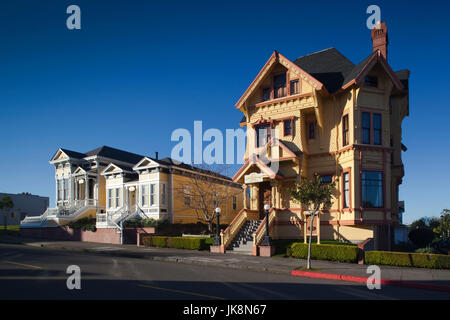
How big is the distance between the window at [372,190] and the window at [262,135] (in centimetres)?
768

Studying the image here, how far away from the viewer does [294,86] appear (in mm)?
26312

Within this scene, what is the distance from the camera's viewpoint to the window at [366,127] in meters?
23.2

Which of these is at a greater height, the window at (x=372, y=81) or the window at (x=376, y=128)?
the window at (x=372, y=81)

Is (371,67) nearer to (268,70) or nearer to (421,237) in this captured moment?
(268,70)

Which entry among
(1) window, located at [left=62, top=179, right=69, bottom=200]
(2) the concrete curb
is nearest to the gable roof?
(2) the concrete curb

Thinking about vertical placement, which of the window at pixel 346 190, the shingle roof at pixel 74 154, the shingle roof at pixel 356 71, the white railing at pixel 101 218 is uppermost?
the shingle roof at pixel 356 71

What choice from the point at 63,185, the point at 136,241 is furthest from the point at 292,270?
the point at 63,185

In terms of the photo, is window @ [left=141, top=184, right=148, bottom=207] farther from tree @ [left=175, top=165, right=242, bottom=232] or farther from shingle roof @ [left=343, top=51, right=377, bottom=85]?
shingle roof @ [left=343, top=51, right=377, bottom=85]

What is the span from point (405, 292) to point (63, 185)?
39300 mm

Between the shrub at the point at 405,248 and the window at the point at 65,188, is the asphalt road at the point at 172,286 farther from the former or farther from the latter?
the window at the point at 65,188

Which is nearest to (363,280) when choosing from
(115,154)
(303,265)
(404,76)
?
(303,265)

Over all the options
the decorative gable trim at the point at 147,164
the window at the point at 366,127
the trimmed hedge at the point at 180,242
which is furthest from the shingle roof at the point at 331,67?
the decorative gable trim at the point at 147,164
